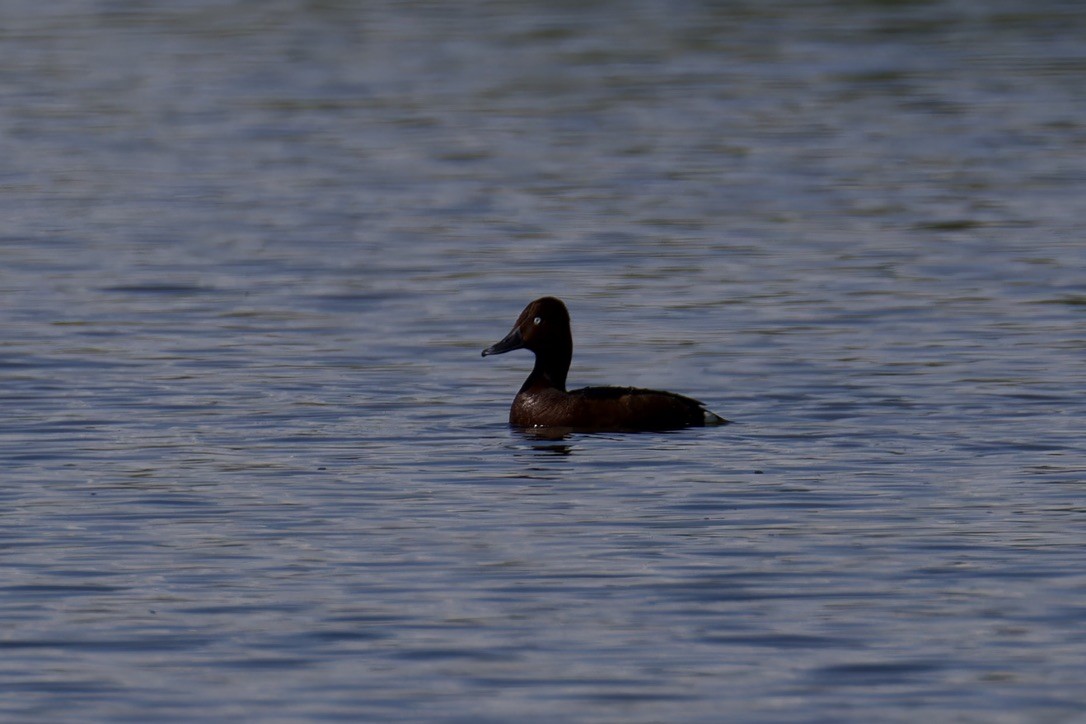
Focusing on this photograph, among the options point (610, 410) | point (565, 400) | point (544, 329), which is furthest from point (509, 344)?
point (610, 410)

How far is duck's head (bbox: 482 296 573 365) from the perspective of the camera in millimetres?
16344

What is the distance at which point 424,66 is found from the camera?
38.2 m

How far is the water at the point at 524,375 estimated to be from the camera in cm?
980

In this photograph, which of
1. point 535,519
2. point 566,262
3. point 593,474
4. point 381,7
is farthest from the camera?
point 381,7

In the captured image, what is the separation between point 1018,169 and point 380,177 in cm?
713

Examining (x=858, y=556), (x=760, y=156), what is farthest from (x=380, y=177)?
(x=858, y=556)

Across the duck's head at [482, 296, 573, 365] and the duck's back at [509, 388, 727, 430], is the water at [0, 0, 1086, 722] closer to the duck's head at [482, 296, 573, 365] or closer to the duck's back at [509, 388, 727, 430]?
A: the duck's back at [509, 388, 727, 430]

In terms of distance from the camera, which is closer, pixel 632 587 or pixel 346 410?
pixel 632 587

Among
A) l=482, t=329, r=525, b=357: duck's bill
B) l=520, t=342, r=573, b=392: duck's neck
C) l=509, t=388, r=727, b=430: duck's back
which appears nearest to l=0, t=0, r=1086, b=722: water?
l=509, t=388, r=727, b=430: duck's back

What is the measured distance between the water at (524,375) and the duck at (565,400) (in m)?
0.24

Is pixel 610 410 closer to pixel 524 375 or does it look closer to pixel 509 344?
pixel 509 344

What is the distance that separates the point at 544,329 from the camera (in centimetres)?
1638

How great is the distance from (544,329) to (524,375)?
5.35 feet

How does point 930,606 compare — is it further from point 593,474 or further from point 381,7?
point 381,7
